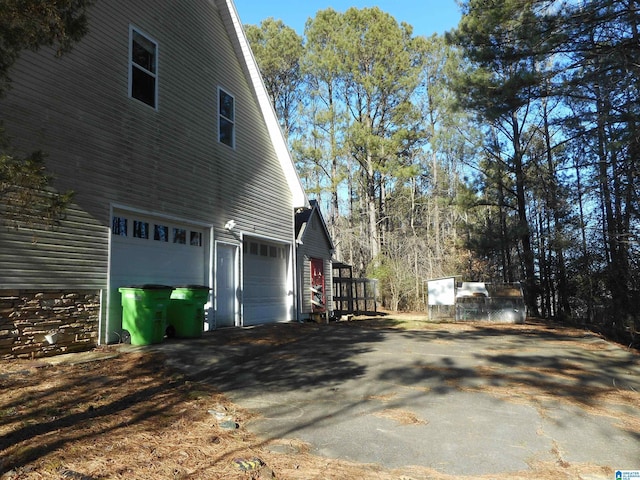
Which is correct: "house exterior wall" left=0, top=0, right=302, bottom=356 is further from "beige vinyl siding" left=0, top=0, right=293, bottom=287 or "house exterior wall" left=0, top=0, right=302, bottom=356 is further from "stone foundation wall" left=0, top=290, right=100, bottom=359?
Answer: "stone foundation wall" left=0, top=290, right=100, bottom=359

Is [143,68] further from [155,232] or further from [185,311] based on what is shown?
[185,311]

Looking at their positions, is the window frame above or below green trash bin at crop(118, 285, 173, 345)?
above

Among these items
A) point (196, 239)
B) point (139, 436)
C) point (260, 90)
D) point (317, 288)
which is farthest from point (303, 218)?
point (139, 436)

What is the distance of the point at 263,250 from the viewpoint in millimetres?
13328

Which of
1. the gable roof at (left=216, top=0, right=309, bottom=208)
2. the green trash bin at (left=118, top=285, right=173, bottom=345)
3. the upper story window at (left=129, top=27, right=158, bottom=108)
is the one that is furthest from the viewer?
the gable roof at (left=216, top=0, right=309, bottom=208)

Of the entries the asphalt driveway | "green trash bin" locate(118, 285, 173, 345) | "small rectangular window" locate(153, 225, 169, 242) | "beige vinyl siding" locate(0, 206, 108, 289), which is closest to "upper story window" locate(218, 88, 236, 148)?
"small rectangular window" locate(153, 225, 169, 242)

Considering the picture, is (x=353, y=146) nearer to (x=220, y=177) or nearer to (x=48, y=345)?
(x=220, y=177)

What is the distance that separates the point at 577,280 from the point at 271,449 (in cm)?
1713

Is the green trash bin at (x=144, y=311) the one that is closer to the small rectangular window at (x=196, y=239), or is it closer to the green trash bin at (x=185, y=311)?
the green trash bin at (x=185, y=311)

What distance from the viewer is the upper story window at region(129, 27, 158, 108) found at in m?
9.00

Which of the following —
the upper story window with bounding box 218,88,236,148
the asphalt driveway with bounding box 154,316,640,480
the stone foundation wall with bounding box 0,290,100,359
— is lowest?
the asphalt driveway with bounding box 154,316,640,480

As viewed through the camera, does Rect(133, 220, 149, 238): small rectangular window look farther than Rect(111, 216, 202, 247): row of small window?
Yes

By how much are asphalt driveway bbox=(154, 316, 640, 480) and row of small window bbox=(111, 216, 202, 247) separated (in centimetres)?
231

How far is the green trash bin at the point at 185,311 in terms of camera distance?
28.0 ft
